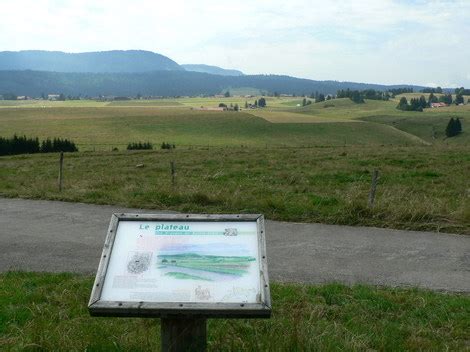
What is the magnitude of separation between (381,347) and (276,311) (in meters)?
1.12

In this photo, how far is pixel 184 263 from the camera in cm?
347

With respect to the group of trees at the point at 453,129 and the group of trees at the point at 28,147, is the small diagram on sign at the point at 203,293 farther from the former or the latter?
the group of trees at the point at 453,129

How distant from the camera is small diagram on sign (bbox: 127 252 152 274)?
3.46m

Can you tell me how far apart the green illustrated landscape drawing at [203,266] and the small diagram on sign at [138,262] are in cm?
9

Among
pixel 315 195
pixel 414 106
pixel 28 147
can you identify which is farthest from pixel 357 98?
pixel 315 195

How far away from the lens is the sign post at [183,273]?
320 centimetres

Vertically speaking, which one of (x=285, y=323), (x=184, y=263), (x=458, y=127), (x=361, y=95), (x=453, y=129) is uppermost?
(x=184, y=263)

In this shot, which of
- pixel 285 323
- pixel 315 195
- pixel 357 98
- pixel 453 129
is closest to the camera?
pixel 285 323

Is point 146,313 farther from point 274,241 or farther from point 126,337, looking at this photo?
point 274,241

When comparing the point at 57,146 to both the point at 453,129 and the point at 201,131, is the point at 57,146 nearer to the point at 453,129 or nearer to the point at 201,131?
the point at 201,131

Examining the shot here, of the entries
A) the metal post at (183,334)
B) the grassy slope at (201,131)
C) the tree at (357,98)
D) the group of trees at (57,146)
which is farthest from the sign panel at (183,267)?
the tree at (357,98)

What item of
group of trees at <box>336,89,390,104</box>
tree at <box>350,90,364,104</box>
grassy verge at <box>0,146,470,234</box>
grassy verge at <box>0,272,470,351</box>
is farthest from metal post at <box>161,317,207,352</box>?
group of trees at <box>336,89,390,104</box>

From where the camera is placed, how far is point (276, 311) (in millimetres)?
5102

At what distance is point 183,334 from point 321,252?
4.41m
